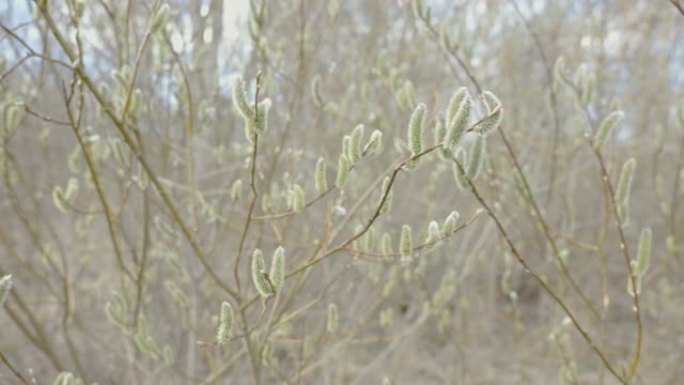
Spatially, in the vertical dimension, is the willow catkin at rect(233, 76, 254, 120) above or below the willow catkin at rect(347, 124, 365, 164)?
above

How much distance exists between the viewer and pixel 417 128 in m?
1.10

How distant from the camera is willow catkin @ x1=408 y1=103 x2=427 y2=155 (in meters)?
1.09

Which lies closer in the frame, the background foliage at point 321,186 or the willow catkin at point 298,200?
the willow catkin at point 298,200

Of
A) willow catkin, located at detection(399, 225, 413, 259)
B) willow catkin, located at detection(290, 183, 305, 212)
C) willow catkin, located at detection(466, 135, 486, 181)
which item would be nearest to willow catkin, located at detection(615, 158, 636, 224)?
willow catkin, located at detection(466, 135, 486, 181)

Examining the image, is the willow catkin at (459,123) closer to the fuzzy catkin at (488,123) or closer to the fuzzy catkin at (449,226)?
the fuzzy catkin at (488,123)

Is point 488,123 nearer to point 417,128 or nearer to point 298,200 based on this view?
point 417,128

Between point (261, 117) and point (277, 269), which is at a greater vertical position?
point (261, 117)

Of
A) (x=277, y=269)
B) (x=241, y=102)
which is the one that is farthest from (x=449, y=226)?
(x=241, y=102)

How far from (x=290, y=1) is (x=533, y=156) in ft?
5.00

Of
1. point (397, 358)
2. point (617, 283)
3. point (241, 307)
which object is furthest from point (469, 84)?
point (617, 283)

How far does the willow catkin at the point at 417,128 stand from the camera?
3.58ft

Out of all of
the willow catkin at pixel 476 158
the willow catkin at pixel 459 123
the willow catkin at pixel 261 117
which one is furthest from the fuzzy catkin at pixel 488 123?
the willow catkin at pixel 261 117

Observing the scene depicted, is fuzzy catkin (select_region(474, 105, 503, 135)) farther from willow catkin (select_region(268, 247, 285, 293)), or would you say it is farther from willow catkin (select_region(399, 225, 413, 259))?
willow catkin (select_region(268, 247, 285, 293))

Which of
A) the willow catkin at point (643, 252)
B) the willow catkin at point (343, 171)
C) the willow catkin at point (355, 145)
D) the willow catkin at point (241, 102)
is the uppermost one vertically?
the willow catkin at point (241, 102)
